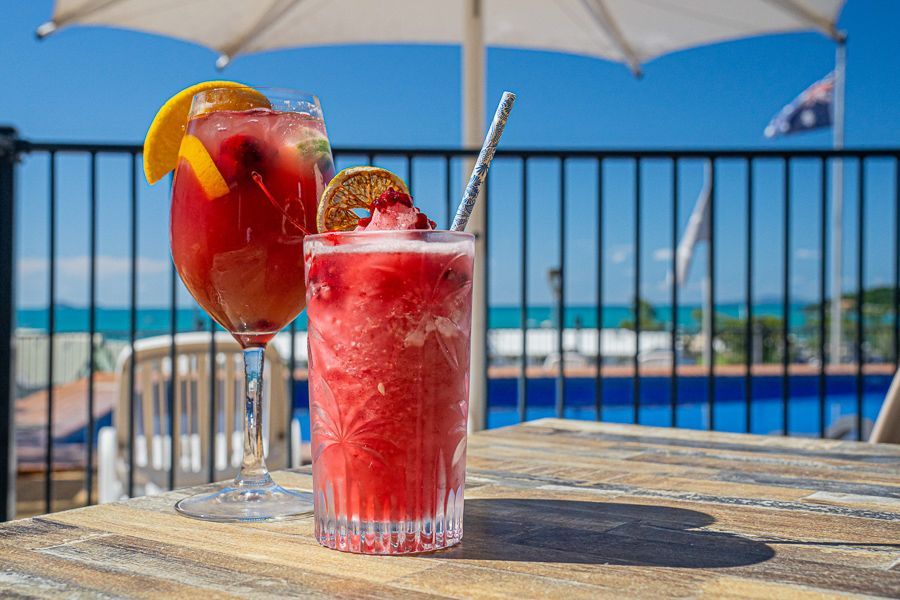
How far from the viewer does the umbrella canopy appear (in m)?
5.14

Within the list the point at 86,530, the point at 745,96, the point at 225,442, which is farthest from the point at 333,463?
the point at 745,96

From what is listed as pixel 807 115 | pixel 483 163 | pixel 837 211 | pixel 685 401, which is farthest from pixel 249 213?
pixel 837 211

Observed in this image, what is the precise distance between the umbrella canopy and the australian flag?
1261 cm

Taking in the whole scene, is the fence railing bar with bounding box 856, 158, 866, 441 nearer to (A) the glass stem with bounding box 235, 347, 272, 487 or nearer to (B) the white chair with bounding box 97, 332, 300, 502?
(B) the white chair with bounding box 97, 332, 300, 502

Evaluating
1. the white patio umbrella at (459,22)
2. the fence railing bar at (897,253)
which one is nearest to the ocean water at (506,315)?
the white patio umbrella at (459,22)

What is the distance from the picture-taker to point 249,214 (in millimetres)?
746

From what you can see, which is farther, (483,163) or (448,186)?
(448,186)

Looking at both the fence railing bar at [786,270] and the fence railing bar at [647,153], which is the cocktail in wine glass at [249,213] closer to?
the fence railing bar at [647,153]

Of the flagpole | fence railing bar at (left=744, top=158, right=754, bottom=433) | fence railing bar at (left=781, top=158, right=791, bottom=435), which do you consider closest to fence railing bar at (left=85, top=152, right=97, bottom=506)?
fence railing bar at (left=744, top=158, right=754, bottom=433)

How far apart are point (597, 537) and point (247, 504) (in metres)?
0.28

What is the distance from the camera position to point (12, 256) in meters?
2.34

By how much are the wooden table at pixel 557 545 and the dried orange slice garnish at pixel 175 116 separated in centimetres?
32

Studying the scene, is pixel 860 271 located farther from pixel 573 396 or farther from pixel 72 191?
pixel 72 191

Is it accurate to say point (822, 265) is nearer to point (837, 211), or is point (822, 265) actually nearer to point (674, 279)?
point (674, 279)
